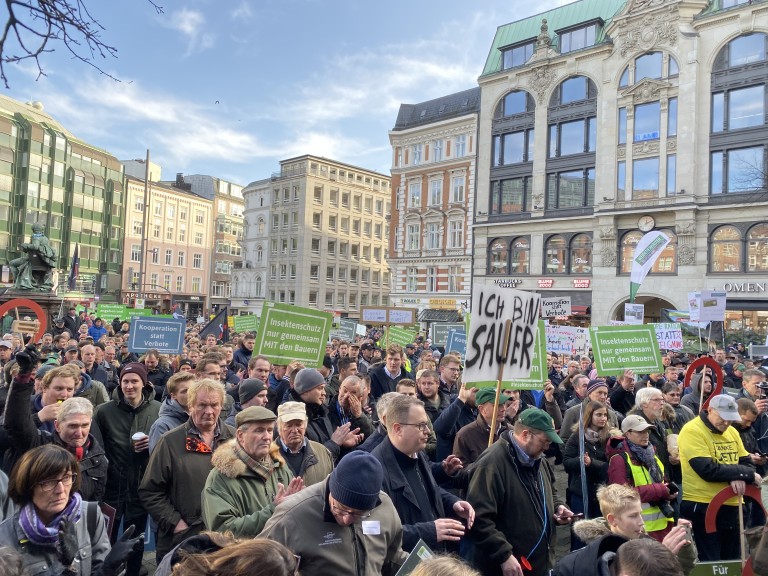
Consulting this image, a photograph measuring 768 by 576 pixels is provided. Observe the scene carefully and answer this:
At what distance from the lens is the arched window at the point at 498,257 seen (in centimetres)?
4106

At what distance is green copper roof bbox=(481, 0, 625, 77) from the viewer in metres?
38.6

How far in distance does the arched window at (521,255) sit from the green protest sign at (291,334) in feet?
110

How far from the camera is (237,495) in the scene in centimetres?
370

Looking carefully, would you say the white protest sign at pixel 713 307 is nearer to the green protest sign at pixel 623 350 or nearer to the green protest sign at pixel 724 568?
the green protest sign at pixel 623 350

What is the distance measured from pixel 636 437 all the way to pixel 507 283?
3500cm

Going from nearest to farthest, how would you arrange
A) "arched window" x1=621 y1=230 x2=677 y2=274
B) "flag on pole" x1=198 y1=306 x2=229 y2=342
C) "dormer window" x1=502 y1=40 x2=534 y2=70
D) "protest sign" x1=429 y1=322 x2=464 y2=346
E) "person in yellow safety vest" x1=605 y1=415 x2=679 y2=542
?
"person in yellow safety vest" x1=605 y1=415 x2=679 y2=542 → "protest sign" x1=429 y1=322 x2=464 y2=346 → "flag on pole" x1=198 y1=306 x2=229 y2=342 → "arched window" x1=621 y1=230 x2=677 y2=274 → "dormer window" x1=502 y1=40 x2=534 y2=70

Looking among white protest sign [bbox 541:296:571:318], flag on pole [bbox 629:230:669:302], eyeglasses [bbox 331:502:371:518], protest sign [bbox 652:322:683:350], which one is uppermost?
flag on pole [bbox 629:230:669:302]

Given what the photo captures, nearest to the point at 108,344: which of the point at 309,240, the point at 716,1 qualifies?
the point at 716,1

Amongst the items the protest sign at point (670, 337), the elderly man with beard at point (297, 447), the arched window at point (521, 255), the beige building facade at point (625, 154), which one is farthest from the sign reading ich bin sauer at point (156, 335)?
the arched window at point (521, 255)

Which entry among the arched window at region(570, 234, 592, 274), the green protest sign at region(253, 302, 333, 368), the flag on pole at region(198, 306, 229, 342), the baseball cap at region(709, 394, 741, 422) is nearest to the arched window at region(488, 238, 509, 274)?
the arched window at region(570, 234, 592, 274)

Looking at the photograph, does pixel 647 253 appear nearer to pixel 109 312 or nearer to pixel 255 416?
pixel 109 312

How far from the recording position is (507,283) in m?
39.9

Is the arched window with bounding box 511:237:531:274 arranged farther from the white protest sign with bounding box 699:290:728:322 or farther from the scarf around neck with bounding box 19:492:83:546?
the scarf around neck with bounding box 19:492:83:546

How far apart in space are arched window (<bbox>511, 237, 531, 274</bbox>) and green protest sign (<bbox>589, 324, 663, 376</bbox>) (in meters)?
30.9
